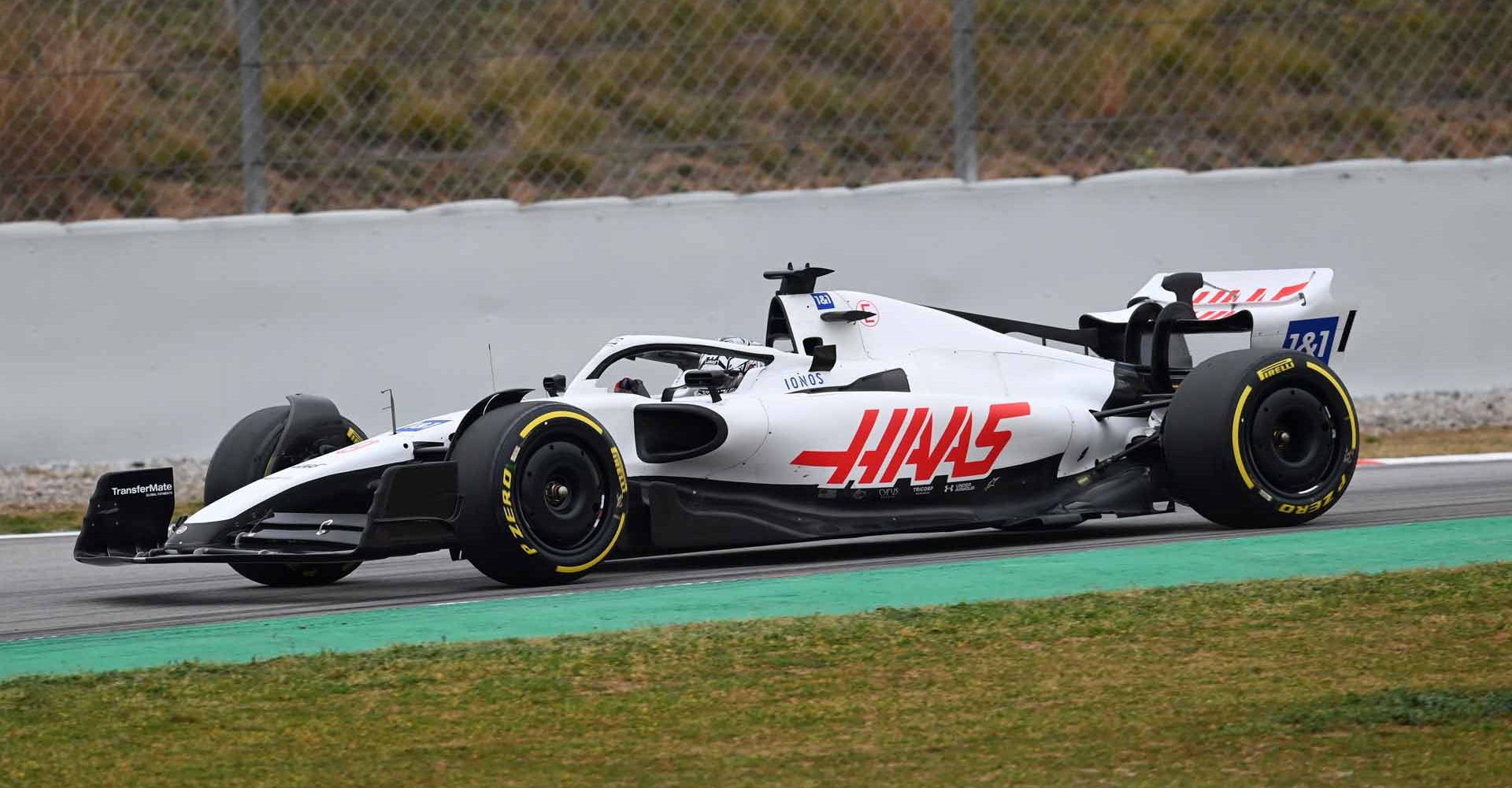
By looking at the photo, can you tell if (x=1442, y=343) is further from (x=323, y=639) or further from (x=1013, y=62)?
(x=323, y=639)

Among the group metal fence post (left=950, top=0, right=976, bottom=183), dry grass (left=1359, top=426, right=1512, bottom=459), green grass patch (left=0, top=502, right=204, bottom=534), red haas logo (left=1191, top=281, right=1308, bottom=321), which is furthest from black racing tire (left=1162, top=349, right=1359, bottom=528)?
green grass patch (left=0, top=502, right=204, bottom=534)

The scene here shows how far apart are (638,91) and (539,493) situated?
255 inches

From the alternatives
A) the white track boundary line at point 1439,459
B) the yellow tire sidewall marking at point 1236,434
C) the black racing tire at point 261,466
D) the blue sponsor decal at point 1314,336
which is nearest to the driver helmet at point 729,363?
the black racing tire at point 261,466

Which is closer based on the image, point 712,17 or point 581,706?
point 581,706

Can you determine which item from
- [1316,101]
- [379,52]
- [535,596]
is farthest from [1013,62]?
[535,596]

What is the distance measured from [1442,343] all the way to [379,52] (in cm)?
689

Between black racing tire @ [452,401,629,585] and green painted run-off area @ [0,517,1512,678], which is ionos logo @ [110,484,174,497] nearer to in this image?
green painted run-off area @ [0,517,1512,678]

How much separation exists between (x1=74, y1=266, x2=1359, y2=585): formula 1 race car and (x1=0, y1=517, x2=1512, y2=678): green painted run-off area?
0.31m

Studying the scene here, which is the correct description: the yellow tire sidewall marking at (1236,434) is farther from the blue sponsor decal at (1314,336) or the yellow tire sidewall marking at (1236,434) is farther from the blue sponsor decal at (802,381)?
the blue sponsor decal at (802,381)

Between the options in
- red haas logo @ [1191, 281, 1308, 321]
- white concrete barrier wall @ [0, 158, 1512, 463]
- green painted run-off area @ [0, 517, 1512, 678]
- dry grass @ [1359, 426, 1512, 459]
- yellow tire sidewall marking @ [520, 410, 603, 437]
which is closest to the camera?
green painted run-off area @ [0, 517, 1512, 678]

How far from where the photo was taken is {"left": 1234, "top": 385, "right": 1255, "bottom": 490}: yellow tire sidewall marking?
8656 millimetres

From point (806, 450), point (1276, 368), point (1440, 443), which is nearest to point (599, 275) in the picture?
point (806, 450)

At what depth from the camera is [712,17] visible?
13805 millimetres

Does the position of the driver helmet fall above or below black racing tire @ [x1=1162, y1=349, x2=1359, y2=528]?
above
